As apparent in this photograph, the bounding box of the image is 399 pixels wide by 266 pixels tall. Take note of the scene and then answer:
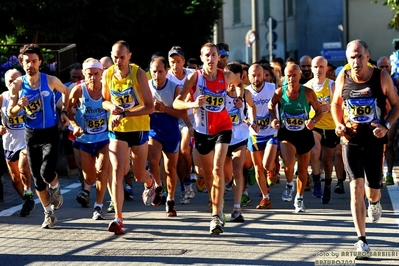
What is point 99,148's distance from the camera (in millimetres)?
13078

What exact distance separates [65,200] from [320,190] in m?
3.64

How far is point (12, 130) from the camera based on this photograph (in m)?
13.7

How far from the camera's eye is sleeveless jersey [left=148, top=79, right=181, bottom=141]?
1338 centimetres

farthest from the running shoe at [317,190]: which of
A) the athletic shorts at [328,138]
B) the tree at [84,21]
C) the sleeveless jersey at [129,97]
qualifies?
the tree at [84,21]

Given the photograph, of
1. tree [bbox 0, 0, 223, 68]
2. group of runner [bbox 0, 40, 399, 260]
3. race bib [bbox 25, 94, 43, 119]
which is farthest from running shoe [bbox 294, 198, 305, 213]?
tree [bbox 0, 0, 223, 68]

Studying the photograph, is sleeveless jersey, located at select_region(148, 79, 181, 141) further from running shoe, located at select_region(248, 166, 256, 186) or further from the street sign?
the street sign

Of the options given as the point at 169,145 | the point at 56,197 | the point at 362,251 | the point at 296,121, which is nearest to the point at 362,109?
the point at 362,251

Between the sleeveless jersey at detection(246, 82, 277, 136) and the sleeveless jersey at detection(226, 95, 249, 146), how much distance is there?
0.65m

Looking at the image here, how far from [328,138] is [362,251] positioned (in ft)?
18.3

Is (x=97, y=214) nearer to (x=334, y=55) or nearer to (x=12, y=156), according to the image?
(x=12, y=156)

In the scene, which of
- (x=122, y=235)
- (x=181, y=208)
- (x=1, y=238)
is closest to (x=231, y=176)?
(x=181, y=208)

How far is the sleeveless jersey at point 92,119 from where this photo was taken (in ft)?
43.0

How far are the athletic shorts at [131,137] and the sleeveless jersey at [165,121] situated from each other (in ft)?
5.01

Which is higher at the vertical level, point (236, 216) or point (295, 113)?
point (295, 113)
